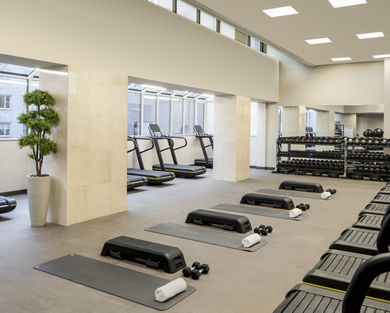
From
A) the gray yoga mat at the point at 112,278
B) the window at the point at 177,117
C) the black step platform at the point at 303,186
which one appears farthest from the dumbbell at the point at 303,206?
the window at the point at 177,117

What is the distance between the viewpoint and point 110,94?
6.10 meters

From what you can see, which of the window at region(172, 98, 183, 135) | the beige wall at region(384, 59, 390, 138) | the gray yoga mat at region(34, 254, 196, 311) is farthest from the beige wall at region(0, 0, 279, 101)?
the beige wall at region(384, 59, 390, 138)

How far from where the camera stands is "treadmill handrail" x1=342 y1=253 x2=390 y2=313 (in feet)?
3.82

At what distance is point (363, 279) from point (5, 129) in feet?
27.3

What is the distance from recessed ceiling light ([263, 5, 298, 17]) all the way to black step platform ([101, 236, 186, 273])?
187 inches

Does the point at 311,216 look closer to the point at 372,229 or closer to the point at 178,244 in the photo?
the point at 372,229

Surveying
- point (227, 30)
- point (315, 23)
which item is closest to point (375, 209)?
point (315, 23)

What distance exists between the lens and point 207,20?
969 centimetres

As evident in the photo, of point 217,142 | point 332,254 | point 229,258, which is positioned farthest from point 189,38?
point 332,254

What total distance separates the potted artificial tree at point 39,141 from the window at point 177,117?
812 cm

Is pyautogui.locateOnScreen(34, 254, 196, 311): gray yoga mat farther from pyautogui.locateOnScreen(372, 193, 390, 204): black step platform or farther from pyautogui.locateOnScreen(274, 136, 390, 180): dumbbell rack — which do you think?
pyautogui.locateOnScreen(274, 136, 390, 180): dumbbell rack

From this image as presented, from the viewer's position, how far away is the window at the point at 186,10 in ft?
28.4

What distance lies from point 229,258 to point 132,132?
322 inches

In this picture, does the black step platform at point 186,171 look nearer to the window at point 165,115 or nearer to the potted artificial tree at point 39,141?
the window at point 165,115
